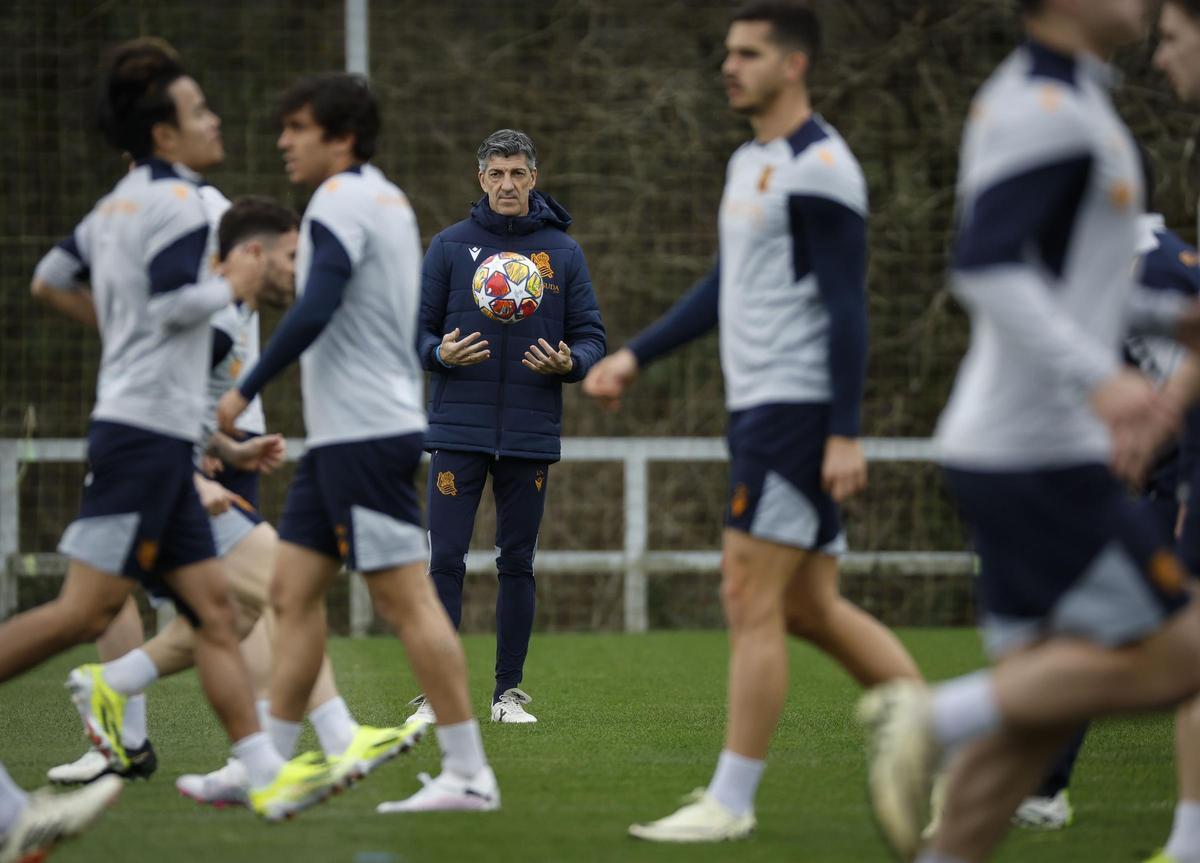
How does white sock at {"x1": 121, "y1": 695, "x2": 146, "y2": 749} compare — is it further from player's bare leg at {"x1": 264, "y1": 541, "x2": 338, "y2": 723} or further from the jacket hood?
the jacket hood

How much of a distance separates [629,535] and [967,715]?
9325 millimetres

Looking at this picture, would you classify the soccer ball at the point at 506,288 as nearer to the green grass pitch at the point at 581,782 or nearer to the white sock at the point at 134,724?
A: the green grass pitch at the point at 581,782

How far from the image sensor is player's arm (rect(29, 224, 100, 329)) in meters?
4.56

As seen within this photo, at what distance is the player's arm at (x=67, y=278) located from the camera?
15.0 ft

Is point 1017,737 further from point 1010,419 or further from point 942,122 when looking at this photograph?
point 942,122

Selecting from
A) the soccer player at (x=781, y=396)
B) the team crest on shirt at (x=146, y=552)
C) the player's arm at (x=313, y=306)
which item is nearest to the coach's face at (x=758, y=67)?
the soccer player at (x=781, y=396)

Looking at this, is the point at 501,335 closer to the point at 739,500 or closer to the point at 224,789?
the point at 224,789

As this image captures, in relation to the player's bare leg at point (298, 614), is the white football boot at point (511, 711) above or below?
below

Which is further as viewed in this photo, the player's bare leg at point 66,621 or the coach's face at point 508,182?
the coach's face at point 508,182

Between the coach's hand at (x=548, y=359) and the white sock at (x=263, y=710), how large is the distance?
2088mm

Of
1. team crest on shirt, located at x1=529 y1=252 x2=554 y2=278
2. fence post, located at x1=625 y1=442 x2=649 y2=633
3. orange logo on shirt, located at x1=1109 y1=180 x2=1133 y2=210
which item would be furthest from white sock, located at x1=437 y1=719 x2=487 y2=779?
fence post, located at x1=625 y1=442 x2=649 y2=633

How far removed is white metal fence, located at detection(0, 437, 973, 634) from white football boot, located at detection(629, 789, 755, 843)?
7.72m

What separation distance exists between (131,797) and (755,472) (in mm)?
2043

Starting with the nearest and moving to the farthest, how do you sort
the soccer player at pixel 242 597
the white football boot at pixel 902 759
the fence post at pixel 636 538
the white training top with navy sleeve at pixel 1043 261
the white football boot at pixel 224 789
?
the white training top with navy sleeve at pixel 1043 261 → the white football boot at pixel 902 759 → the soccer player at pixel 242 597 → the white football boot at pixel 224 789 → the fence post at pixel 636 538
